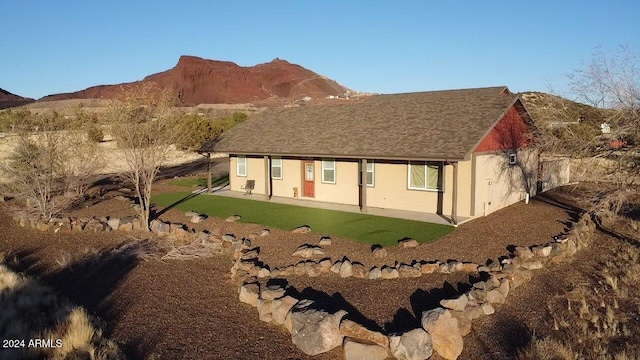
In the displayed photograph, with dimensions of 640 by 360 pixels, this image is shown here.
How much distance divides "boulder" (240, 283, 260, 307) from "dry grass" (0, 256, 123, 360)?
9.56ft

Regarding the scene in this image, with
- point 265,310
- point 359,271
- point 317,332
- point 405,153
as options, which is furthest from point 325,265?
point 405,153

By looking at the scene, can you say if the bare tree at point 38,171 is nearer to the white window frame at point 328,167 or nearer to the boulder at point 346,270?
the white window frame at point 328,167

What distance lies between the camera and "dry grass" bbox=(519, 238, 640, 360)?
297 inches

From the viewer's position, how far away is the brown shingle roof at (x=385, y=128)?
1562cm

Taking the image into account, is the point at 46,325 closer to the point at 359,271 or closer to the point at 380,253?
the point at 359,271

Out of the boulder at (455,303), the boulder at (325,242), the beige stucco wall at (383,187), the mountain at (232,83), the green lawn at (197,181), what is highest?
the mountain at (232,83)

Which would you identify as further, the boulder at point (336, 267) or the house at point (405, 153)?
the house at point (405, 153)

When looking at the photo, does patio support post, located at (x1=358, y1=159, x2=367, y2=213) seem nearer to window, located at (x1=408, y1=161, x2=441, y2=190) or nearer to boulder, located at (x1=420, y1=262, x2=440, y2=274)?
window, located at (x1=408, y1=161, x2=441, y2=190)

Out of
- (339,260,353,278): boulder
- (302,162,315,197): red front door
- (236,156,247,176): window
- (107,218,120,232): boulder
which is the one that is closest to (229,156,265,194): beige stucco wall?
(236,156,247,176): window

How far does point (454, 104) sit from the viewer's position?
18.6m

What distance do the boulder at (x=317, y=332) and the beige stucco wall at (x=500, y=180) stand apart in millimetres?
9902

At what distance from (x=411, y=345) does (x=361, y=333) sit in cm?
89

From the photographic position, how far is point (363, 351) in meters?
7.46

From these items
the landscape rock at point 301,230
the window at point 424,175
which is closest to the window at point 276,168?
the window at point 424,175
